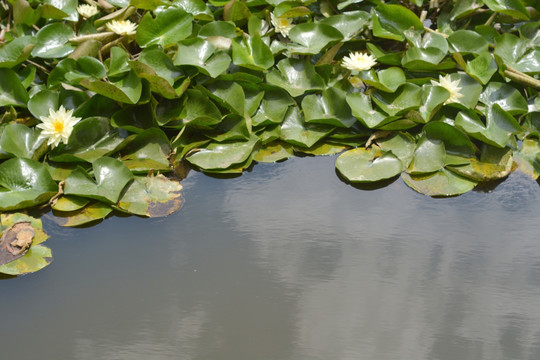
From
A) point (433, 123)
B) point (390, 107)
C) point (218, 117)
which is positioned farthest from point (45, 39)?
point (433, 123)

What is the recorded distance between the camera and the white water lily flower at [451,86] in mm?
2270

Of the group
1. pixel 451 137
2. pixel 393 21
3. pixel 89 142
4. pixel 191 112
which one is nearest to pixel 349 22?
pixel 393 21

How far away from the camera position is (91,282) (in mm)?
1756

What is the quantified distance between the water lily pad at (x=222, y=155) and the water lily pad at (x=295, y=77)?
30 centimetres

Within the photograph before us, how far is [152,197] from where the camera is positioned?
79.9 inches

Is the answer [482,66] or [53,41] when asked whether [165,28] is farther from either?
[482,66]

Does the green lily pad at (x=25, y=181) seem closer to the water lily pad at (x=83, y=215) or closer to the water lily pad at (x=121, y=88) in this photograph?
the water lily pad at (x=83, y=215)

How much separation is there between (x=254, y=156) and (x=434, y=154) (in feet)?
2.31

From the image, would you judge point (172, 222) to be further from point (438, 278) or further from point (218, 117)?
point (438, 278)

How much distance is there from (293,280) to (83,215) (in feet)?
2.57

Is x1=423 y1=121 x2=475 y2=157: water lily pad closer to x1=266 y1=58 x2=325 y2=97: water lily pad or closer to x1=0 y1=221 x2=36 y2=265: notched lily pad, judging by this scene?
x1=266 y1=58 x2=325 y2=97: water lily pad

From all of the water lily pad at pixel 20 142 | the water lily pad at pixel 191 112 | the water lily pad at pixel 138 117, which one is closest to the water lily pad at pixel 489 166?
the water lily pad at pixel 191 112

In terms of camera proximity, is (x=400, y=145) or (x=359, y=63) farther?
(x=359, y=63)

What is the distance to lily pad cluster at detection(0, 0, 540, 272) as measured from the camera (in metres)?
2.07
